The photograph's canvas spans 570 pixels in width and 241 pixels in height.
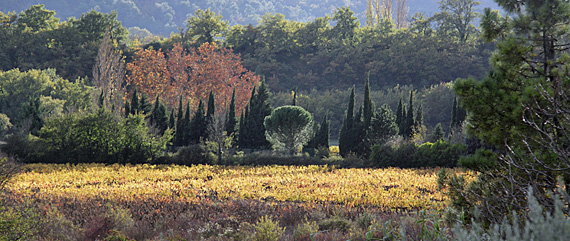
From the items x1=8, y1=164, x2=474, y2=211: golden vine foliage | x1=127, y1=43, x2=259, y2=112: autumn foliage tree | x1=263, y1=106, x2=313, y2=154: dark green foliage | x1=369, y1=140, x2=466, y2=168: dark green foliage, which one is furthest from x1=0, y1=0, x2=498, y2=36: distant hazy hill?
x1=8, y1=164, x2=474, y2=211: golden vine foliage

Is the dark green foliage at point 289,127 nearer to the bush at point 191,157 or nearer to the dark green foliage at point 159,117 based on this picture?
the bush at point 191,157

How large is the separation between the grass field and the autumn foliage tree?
22.3 metres

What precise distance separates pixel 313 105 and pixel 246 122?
17010 mm

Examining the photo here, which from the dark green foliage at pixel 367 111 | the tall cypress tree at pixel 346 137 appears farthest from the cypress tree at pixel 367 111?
the tall cypress tree at pixel 346 137

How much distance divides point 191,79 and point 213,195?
3143 cm

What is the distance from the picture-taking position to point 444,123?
38.9 metres

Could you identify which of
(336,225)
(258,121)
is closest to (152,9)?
(258,121)

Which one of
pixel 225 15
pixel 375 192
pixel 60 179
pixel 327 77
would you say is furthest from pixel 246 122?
pixel 225 15

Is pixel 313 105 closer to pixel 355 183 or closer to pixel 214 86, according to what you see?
pixel 214 86

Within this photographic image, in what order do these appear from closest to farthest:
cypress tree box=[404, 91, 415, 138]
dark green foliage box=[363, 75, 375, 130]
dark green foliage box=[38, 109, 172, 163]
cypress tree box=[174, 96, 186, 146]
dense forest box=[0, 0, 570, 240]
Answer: dense forest box=[0, 0, 570, 240]
dark green foliage box=[38, 109, 172, 163]
dark green foliage box=[363, 75, 375, 130]
cypress tree box=[404, 91, 415, 138]
cypress tree box=[174, 96, 186, 146]

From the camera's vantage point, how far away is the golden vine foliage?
10508 millimetres

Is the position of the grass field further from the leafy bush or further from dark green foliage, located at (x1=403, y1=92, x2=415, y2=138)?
dark green foliage, located at (x1=403, y1=92, x2=415, y2=138)

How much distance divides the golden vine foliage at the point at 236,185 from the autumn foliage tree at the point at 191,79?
22236 mm

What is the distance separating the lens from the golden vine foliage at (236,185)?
34.5 ft
